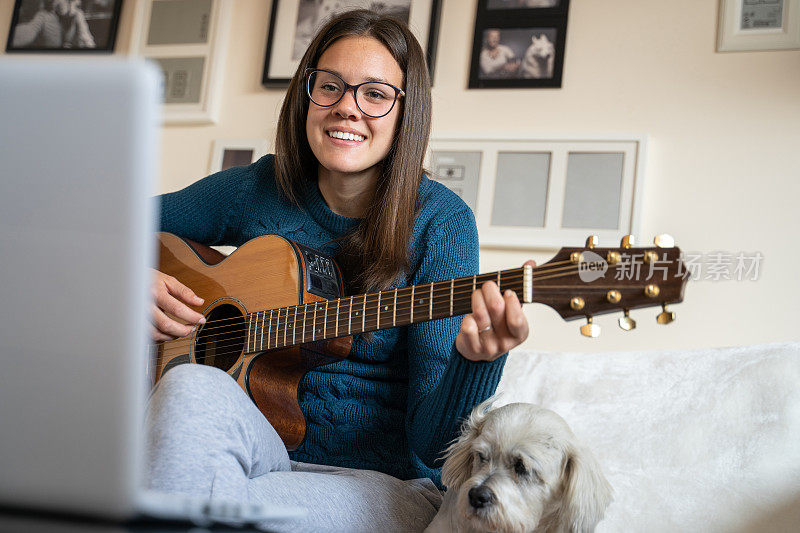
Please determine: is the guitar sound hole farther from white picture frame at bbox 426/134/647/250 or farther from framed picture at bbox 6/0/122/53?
framed picture at bbox 6/0/122/53

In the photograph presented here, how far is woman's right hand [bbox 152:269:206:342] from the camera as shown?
1.35m

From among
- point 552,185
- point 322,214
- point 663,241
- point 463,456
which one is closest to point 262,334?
point 322,214

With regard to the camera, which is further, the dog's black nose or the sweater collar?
the sweater collar

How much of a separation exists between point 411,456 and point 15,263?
2.97ft

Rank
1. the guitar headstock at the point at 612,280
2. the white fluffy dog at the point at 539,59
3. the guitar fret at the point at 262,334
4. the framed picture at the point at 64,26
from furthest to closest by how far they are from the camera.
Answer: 1. the framed picture at the point at 64,26
2. the white fluffy dog at the point at 539,59
3. the guitar fret at the point at 262,334
4. the guitar headstock at the point at 612,280

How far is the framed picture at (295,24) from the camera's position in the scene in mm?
2314

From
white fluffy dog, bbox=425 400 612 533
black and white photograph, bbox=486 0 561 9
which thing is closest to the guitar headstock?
white fluffy dog, bbox=425 400 612 533

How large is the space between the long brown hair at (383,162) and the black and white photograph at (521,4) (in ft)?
2.78

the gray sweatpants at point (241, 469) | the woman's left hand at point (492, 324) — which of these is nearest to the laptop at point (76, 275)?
the gray sweatpants at point (241, 469)

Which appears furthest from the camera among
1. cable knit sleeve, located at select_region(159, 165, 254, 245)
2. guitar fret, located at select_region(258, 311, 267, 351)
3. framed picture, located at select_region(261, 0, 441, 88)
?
framed picture, located at select_region(261, 0, 441, 88)

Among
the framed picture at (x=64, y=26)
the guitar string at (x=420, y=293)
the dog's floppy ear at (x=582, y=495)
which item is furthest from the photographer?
the framed picture at (x=64, y=26)

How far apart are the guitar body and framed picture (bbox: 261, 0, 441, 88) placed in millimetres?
1146

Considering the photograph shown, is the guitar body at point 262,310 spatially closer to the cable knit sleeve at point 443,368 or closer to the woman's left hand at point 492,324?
the cable knit sleeve at point 443,368

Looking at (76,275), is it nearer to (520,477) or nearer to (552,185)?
(520,477)
